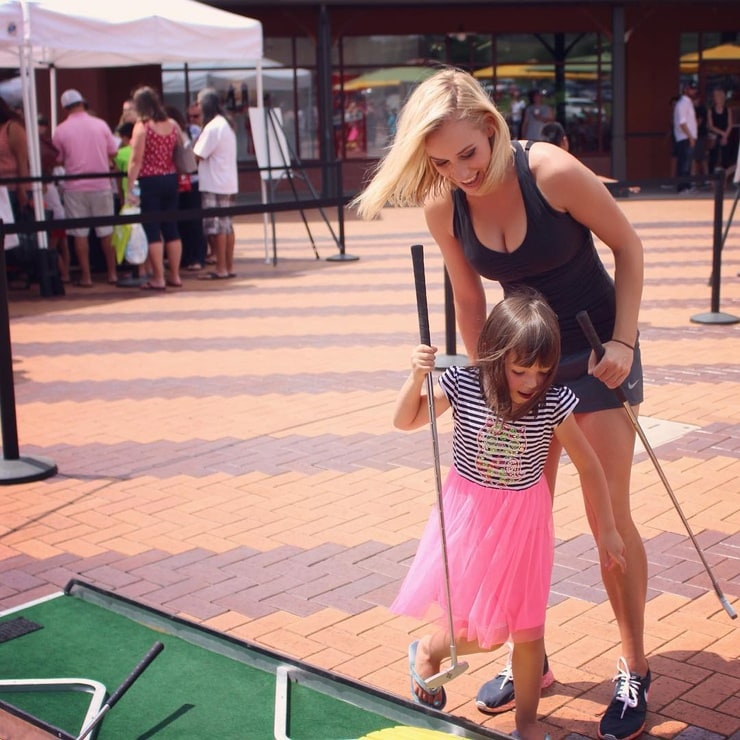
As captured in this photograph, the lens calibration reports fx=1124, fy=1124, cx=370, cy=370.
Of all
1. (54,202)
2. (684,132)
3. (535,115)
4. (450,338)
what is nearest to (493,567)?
(450,338)

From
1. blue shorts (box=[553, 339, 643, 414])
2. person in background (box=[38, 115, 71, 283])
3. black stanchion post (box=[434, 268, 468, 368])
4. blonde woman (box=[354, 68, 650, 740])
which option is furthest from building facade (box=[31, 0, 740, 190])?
blue shorts (box=[553, 339, 643, 414])

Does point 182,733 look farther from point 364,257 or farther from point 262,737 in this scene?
point 364,257

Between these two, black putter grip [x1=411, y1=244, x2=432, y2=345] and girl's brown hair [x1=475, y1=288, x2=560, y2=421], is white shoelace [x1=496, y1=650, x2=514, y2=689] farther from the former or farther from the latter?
black putter grip [x1=411, y1=244, x2=432, y2=345]

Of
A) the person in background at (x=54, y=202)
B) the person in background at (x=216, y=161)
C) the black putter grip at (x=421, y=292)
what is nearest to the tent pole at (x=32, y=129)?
the person in background at (x=54, y=202)

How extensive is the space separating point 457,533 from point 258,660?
82 cm

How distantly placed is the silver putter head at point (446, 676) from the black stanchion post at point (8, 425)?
3227mm

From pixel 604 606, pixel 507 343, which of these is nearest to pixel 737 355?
pixel 604 606

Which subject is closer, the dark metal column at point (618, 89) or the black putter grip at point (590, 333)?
the black putter grip at point (590, 333)

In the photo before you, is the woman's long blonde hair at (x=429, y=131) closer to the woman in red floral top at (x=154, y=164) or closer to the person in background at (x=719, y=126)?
the woman in red floral top at (x=154, y=164)

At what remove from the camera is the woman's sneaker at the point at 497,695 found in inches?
130

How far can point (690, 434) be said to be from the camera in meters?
5.96

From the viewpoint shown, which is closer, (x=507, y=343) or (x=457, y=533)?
(x=507, y=343)

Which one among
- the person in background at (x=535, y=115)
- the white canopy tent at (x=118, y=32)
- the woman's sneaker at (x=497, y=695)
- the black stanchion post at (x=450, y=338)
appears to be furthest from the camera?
the person in background at (x=535, y=115)

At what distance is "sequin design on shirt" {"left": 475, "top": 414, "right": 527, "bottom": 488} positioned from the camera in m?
2.93
